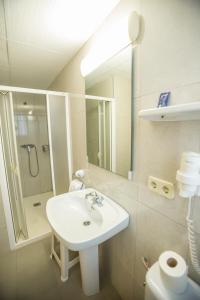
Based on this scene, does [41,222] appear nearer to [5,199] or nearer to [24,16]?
[5,199]

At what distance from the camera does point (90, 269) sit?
3.93 feet

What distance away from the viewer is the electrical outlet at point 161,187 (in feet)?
2.36

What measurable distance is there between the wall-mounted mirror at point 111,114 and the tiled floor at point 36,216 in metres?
1.39

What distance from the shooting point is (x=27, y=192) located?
9.89ft

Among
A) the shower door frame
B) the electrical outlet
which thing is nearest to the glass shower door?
the shower door frame

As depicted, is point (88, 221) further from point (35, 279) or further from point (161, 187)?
point (35, 279)

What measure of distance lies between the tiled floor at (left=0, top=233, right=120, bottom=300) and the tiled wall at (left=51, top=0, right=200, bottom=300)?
1.81ft

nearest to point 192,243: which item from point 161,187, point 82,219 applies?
point 161,187

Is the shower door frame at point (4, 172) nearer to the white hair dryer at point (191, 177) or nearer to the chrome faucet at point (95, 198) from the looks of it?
the chrome faucet at point (95, 198)

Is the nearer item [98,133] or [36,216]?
[98,133]

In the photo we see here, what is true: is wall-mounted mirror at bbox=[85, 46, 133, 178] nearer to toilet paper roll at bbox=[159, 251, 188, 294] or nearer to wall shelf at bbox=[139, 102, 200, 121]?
wall shelf at bbox=[139, 102, 200, 121]

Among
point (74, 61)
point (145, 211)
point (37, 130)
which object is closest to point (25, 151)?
point (37, 130)

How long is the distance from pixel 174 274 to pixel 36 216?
2.34 m

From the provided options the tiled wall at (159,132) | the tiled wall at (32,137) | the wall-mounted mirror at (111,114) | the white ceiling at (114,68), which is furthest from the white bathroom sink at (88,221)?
the tiled wall at (32,137)
